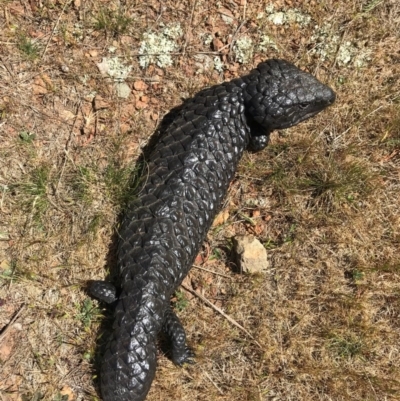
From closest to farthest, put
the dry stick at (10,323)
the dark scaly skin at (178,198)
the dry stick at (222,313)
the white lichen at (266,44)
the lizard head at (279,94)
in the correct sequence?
the dark scaly skin at (178,198) < the lizard head at (279,94) < the dry stick at (10,323) < the dry stick at (222,313) < the white lichen at (266,44)

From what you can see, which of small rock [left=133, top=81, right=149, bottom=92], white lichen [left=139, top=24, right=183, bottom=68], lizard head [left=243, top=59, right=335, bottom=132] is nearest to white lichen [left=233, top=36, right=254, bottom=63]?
white lichen [left=139, top=24, right=183, bottom=68]

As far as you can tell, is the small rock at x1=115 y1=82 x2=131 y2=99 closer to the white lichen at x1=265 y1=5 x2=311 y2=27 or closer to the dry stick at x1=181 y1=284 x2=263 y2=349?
the white lichen at x1=265 y1=5 x2=311 y2=27

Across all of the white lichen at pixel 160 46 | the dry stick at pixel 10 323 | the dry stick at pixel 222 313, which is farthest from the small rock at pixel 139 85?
the dry stick at pixel 10 323

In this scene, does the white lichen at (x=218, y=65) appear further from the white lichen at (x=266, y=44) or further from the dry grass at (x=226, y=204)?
the white lichen at (x=266, y=44)

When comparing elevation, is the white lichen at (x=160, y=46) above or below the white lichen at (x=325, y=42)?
below

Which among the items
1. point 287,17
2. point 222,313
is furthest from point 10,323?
point 287,17

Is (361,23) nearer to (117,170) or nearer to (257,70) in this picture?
(257,70)
